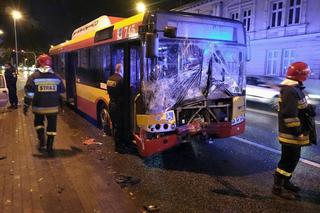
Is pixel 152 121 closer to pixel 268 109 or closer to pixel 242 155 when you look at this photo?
pixel 242 155

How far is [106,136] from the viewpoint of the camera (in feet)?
28.2

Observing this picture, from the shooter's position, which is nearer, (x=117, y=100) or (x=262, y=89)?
(x=117, y=100)

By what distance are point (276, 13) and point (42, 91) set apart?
23.1m

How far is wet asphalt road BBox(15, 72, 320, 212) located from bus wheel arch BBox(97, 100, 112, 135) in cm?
27

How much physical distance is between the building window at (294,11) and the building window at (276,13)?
97cm

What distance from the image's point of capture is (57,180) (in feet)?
18.0

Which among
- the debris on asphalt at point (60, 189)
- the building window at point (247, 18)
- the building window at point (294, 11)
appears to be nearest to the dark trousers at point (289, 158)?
the debris on asphalt at point (60, 189)

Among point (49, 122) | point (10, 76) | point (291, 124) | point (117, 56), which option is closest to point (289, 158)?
point (291, 124)

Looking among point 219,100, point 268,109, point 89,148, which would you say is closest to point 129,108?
point 89,148

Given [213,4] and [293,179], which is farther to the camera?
[213,4]

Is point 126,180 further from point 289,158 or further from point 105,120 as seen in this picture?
point 105,120

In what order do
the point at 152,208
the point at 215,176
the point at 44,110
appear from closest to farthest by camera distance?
the point at 152,208
the point at 215,176
the point at 44,110

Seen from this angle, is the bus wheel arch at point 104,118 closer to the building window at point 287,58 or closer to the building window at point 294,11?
the building window at point 287,58

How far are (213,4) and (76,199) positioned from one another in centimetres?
3167
